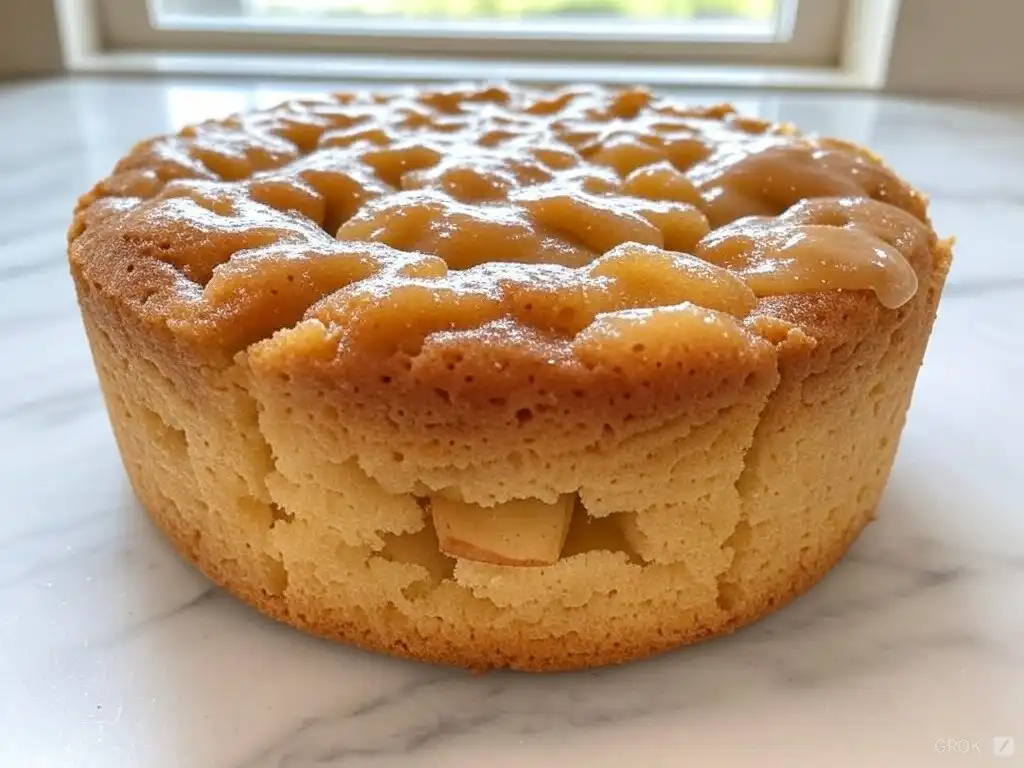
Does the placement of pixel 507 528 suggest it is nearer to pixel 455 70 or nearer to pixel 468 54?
pixel 455 70

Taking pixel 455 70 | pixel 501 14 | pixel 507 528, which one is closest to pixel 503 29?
pixel 501 14

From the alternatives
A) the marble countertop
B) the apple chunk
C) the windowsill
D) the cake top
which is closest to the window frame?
the windowsill

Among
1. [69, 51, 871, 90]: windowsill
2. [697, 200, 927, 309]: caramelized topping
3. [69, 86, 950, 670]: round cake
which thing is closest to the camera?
[69, 86, 950, 670]: round cake

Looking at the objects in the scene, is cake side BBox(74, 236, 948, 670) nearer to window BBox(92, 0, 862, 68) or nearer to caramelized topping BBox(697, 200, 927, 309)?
caramelized topping BBox(697, 200, 927, 309)

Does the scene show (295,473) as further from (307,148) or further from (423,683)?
(307,148)

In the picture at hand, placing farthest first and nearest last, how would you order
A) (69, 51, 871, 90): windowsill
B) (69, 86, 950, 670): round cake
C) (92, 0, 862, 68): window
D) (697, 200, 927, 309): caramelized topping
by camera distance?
(92, 0, 862, 68): window < (69, 51, 871, 90): windowsill < (697, 200, 927, 309): caramelized topping < (69, 86, 950, 670): round cake

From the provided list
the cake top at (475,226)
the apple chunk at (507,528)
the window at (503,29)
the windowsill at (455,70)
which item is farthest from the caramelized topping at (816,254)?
the window at (503,29)
